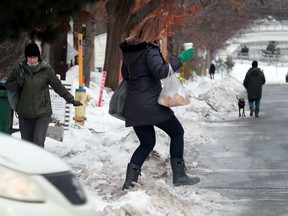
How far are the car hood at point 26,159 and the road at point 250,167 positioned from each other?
13.1 feet

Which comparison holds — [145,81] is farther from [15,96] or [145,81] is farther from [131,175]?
[15,96]

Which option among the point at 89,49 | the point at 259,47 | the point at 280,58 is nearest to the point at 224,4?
the point at 89,49

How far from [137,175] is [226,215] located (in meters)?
1.02

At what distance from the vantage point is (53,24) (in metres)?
11.4

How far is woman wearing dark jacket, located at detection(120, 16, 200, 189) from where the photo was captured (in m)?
7.84

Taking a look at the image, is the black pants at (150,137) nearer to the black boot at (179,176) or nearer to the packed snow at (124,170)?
the black boot at (179,176)

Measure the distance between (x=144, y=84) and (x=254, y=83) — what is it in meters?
15.7

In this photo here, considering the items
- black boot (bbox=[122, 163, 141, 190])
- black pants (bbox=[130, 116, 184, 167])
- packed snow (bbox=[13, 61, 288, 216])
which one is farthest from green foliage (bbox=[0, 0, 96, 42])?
black boot (bbox=[122, 163, 141, 190])

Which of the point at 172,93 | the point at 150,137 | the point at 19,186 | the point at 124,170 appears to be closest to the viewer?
the point at 19,186

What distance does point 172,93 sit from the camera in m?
7.95

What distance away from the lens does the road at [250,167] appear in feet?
27.3

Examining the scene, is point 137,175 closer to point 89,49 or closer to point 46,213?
point 46,213

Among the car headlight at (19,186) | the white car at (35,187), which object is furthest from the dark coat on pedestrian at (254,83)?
the car headlight at (19,186)

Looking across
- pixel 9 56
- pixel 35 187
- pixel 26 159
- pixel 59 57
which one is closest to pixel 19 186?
pixel 35 187
